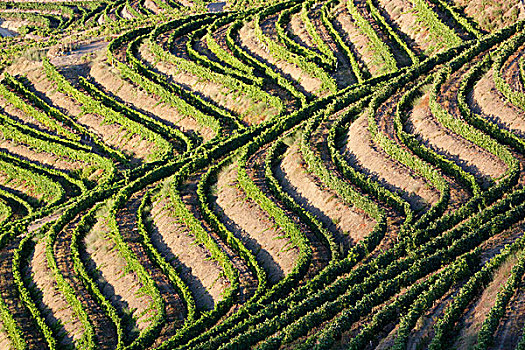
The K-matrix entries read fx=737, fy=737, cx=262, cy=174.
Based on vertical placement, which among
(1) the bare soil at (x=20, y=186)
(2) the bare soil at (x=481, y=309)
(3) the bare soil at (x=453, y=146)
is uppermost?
(1) the bare soil at (x=20, y=186)

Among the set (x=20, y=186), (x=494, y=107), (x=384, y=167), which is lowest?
(x=494, y=107)

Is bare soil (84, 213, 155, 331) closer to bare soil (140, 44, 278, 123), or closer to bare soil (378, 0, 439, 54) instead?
bare soil (140, 44, 278, 123)

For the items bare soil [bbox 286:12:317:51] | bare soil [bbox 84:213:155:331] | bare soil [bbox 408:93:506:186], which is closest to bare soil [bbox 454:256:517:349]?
bare soil [bbox 408:93:506:186]

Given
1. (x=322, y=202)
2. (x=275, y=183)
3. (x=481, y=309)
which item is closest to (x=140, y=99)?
(x=275, y=183)

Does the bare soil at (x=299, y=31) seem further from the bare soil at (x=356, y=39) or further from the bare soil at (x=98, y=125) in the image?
the bare soil at (x=98, y=125)

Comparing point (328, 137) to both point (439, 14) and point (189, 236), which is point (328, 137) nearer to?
point (189, 236)

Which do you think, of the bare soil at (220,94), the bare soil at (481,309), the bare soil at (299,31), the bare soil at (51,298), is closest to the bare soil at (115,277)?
the bare soil at (51,298)

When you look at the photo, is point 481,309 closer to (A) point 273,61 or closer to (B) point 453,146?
(B) point 453,146

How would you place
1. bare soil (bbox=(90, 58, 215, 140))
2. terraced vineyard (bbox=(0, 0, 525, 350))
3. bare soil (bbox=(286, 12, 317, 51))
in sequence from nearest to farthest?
terraced vineyard (bbox=(0, 0, 525, 350)), bare soil (bbox=(90, 58, 215, 140)), bare soil (bbox=(286, 12, 317, 51))
